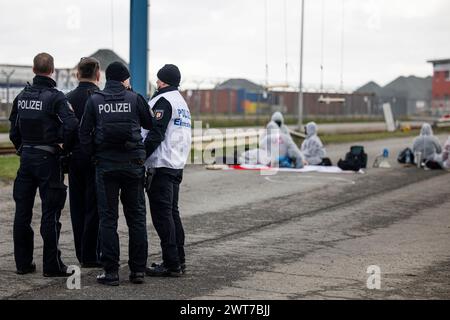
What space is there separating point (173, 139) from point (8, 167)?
11.6m

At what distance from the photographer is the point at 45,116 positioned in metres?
8.27

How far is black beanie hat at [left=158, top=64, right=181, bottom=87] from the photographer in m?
8.31

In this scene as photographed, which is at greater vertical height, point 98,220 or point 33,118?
point 33,118

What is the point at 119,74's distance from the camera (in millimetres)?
7957

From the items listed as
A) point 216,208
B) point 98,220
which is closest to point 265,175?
point 216,208

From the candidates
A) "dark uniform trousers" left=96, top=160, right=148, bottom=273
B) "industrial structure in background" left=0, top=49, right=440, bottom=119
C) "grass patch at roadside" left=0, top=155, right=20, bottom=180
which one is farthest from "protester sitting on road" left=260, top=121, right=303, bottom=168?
"industrial structure in background" left=0, top=49, right=440, bottom=119

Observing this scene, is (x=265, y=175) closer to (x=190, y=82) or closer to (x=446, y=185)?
(x=446, y=185)

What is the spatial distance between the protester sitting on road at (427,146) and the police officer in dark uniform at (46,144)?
633 inches

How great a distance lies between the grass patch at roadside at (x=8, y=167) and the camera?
1758 cm

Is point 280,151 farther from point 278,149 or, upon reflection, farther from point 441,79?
point 441,79

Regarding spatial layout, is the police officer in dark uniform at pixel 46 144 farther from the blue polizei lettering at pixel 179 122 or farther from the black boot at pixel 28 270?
the blue polizei lettering at pixel 179 122

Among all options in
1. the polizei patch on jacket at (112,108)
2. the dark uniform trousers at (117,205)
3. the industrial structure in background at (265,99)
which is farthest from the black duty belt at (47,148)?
the industrial structure in background at (265,99)

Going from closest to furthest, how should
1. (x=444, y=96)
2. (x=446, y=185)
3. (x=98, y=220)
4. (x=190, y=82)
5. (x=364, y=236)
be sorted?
(x=98, y=220) → (x=364, y=236) → (x=446, y=185) → (x=190, y=82) → (x=444, y=96)
